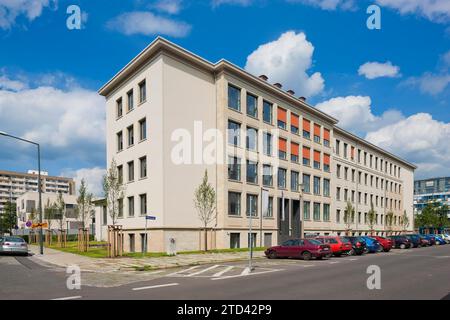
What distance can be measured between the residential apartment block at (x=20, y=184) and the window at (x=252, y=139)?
133720 mm

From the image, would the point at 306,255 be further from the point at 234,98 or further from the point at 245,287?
the point at 234,98

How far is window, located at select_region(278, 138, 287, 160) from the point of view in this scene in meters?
43.0

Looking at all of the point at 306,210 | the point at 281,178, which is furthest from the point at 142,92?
the point at 306,210

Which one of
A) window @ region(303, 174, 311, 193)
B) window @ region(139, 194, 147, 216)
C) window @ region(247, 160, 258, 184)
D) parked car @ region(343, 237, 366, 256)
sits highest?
window @ region(247, 160, 258, 184)

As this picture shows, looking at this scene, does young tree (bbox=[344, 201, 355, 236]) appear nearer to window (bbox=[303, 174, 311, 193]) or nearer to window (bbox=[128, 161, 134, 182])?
window (bbox=[303, 174, 311, 193])

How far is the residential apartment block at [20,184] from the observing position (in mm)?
160750

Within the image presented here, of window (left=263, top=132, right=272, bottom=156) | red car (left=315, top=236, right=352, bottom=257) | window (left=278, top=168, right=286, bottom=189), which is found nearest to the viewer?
red car (left=315, top=236, right=352, bottom=257)

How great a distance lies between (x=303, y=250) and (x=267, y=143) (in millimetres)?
18563

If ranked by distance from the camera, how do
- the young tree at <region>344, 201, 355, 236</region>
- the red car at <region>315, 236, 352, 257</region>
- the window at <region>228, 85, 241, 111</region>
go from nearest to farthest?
the red car at <region>315, 236, 352, 257</region> → the window at <region>228, 85, 241, 111</region> → the young tree at <region>344, 201, 355, 236</region>

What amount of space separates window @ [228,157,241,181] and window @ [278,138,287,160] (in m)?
7.53

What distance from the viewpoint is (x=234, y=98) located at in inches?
1473

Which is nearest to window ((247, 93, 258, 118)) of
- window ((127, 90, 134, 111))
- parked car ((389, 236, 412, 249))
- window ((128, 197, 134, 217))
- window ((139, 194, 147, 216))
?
window ((127, 90, 134, 111))
